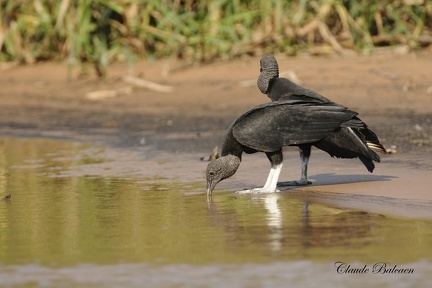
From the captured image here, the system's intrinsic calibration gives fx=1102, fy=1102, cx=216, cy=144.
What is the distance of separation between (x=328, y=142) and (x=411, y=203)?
29.5 inches

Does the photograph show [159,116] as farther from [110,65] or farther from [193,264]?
[193,264]

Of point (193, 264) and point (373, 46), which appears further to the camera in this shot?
point (373, 46)

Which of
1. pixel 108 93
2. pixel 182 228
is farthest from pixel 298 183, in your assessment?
pixel 108 93

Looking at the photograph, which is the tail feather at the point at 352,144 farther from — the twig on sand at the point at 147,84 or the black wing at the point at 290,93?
the twig on sand at the point at 147,84

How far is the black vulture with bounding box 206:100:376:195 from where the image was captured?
21.6 ft

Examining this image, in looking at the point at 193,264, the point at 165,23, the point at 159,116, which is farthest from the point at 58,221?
the point at 165,23

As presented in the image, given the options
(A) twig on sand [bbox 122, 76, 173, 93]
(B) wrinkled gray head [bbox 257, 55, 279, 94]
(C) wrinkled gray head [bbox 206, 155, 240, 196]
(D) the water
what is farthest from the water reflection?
(A) twig on sand [bbox 122, 76, 173, 93]

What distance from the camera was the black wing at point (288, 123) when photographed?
657 centimetres

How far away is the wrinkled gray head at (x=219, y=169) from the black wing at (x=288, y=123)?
17 centimetres

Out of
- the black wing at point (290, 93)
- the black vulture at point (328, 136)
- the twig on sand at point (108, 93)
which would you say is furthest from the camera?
the twig on sand at point (108, 93)

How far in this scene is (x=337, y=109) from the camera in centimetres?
660

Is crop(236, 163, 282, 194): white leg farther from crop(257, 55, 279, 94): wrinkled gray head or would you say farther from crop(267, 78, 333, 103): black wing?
crop(257, 55, 279, 94): wrinkled gray head

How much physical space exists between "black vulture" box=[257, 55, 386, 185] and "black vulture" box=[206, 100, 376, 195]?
0.8 inches

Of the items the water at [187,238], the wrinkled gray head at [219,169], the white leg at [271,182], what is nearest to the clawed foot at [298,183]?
the water at [187,238]
